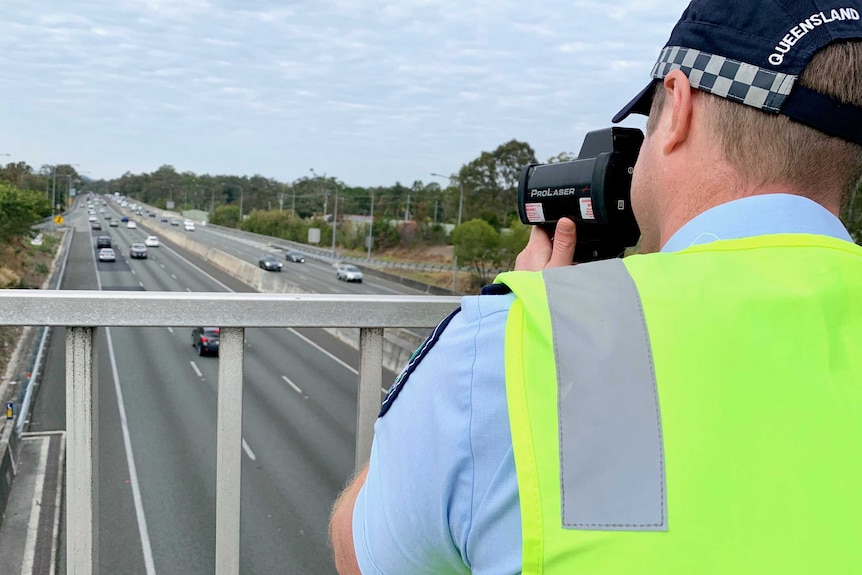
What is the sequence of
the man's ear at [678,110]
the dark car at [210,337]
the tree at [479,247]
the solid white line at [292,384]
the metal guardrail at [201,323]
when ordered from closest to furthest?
the man's ear at [678,110] < the metal guardrail at [201,323] < the dark car at [210,337] < the solid white line at [292,384] < the tree at [479,247]

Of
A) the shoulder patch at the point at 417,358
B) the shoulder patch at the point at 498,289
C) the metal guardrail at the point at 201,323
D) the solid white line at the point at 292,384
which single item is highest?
the shoulder patch at the point at 498,289

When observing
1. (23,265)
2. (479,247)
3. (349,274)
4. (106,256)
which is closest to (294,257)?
(106,256)

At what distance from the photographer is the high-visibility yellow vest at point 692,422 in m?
0.73

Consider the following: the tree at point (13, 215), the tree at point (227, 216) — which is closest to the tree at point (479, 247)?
the tree at point (13, 215)

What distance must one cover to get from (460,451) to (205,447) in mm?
22346

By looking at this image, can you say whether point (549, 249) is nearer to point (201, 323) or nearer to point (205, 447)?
point (201, 323)

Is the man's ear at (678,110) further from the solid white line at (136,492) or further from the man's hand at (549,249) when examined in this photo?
the solid white line at (136,492)

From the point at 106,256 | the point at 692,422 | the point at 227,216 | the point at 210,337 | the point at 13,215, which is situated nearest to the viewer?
the point at 692,422

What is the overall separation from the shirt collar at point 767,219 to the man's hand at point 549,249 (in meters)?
0.46

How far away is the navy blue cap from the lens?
94cm

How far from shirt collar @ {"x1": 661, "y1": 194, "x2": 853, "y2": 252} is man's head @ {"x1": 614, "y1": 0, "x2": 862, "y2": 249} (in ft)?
0.09

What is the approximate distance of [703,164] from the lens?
1006mm

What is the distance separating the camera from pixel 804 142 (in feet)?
3.12

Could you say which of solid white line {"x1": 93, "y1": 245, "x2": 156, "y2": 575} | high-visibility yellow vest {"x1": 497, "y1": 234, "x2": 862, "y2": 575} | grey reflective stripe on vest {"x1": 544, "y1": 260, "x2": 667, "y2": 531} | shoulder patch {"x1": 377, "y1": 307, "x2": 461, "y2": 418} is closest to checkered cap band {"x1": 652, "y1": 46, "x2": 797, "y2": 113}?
high-visibility yellow vest {"x1": 497, "y1": 234, "x2": 862, "y2": 575}
